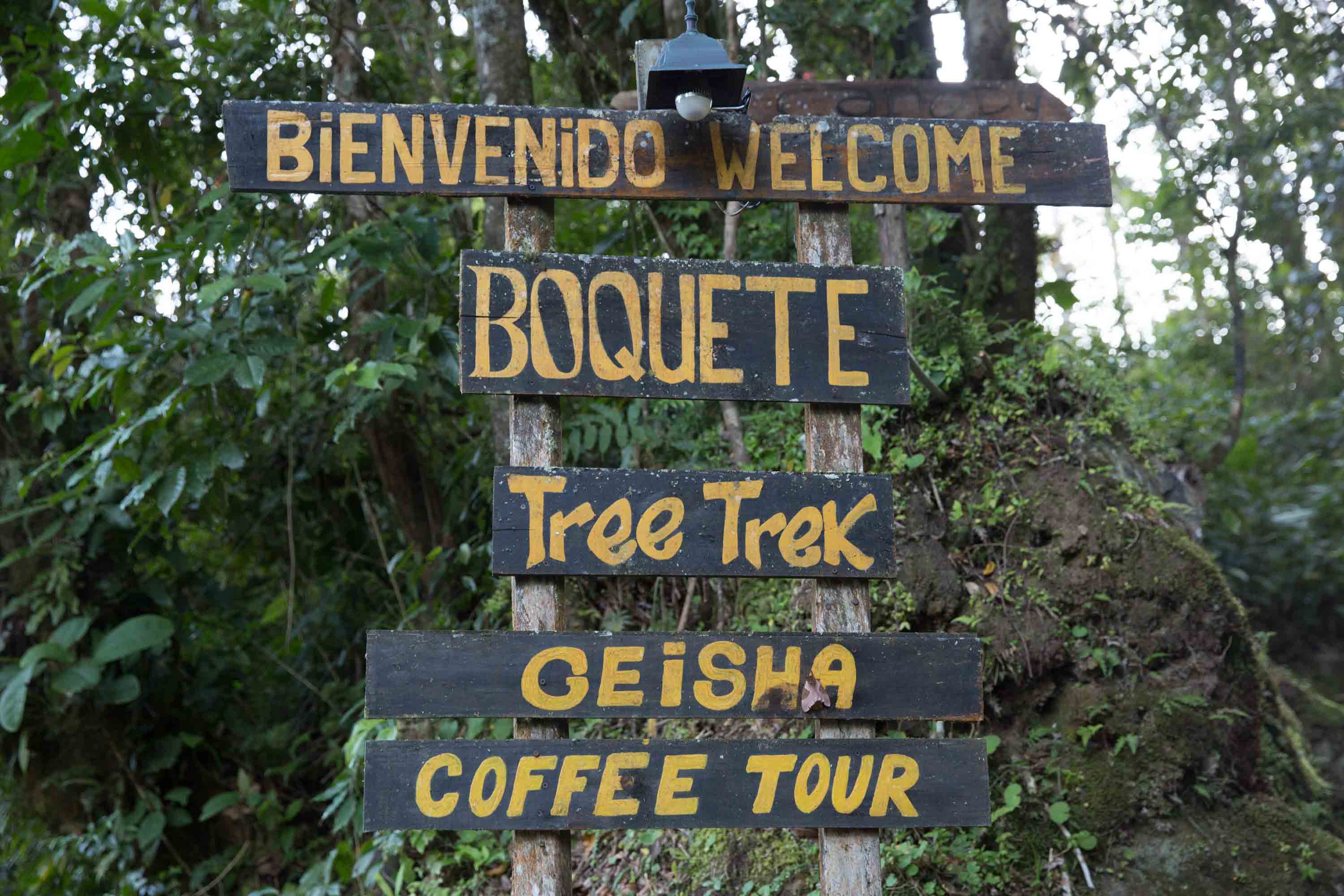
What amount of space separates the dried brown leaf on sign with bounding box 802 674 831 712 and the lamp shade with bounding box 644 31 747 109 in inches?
73.1

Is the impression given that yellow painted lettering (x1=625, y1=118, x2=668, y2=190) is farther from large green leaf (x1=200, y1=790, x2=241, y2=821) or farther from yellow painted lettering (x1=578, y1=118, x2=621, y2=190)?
large green leaf (x1=200, y1=790, x2=241, y2=821)

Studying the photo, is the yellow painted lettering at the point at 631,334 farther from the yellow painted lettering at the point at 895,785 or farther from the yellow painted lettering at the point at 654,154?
the yellow painted lettering at the point at 895,785

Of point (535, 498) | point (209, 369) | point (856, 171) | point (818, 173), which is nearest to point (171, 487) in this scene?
point (209, 369)

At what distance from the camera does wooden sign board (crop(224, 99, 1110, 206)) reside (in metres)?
3.31

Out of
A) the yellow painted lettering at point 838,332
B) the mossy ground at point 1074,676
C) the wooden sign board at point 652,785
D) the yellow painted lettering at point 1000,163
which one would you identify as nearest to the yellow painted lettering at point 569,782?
the wooden sign board at point 652,785

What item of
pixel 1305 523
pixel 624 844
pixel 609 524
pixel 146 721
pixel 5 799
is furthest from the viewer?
pixel 1305 523

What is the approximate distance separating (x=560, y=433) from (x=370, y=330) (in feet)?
7.40

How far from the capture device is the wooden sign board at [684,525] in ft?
10.5

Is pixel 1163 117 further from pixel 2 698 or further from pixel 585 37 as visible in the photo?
pixel 2 698

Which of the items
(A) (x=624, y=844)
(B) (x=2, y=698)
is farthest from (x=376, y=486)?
(A) (x=624, y=844)

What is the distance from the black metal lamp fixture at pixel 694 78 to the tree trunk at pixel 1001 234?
3567 millimetres

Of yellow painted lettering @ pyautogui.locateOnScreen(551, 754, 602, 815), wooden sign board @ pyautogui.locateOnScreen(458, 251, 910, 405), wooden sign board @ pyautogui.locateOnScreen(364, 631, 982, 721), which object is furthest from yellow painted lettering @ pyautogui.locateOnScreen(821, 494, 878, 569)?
yellow painted lettering @ pyautogui.locateOnScreen(551, 754, 602, 815)

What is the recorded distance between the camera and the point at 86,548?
6184 mm

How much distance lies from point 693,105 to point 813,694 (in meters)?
1.87
